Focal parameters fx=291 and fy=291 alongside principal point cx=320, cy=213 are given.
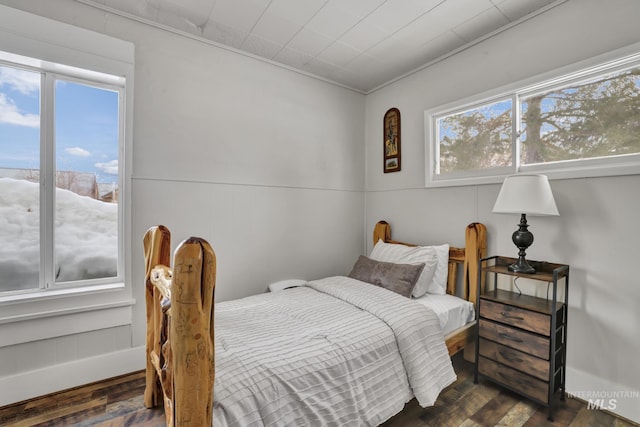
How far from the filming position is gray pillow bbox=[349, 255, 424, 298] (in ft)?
7.45

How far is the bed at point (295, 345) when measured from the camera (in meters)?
0.92

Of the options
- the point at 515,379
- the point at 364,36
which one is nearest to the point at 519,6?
the point at 364,36

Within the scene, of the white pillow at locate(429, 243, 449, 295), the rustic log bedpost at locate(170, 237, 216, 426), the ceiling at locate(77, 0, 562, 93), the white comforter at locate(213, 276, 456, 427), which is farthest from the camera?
the white pillow at locate(429, 243, 449, 295)

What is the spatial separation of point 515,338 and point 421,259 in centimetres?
82

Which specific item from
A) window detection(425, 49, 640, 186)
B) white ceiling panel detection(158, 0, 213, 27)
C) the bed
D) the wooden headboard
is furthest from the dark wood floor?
white ceiling panel detection(158, 0, 213, 27)

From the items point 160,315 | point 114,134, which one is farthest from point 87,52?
point 160,315

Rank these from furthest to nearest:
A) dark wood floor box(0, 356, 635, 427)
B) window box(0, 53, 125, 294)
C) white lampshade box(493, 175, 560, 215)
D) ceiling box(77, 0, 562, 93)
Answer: ceiling box(77, 0, 562, 93) < window box(0, 53, 125, 294) < white lampshade box(493, 175, 560, 215) < dark wood floor box(0, 356, 635, 427)

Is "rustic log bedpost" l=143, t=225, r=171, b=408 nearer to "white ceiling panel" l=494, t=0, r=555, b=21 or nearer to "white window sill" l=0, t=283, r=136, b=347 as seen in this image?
"white window sill" l=0, t=283, r=136, b=347

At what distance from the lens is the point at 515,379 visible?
1872 mm

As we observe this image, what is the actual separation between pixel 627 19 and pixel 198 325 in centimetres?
A: 277

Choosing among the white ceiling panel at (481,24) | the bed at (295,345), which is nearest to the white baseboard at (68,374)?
the bed at (295,345)

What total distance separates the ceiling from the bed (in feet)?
5.13

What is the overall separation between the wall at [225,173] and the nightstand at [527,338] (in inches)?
64.3

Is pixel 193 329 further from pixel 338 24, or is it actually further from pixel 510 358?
pixel 338 24
